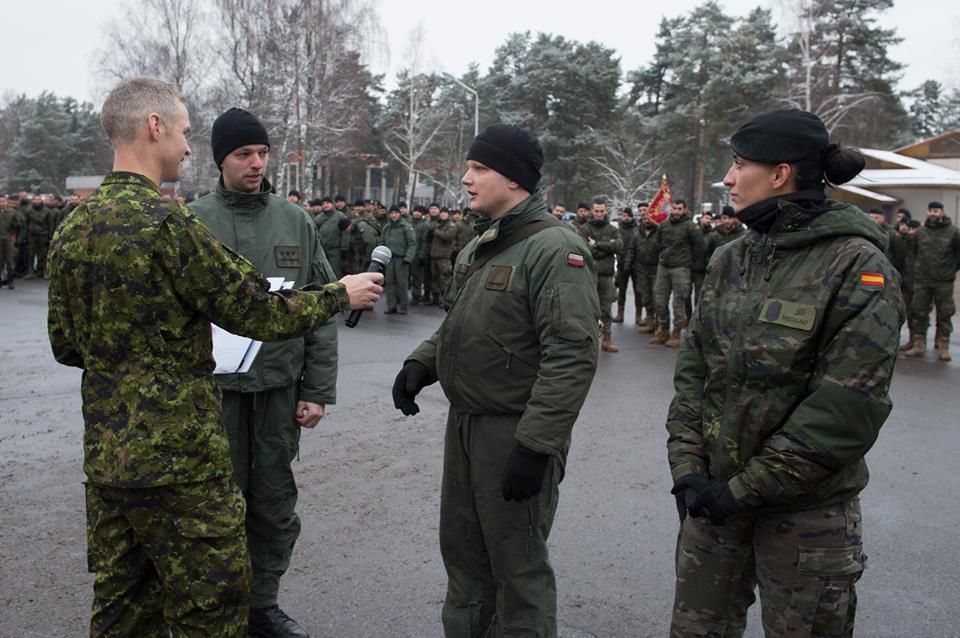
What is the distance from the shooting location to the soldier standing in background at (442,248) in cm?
1614

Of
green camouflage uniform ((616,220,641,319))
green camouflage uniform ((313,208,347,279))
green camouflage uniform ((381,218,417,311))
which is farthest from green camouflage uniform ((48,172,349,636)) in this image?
green camouflage uniform ((313,208,347,279))

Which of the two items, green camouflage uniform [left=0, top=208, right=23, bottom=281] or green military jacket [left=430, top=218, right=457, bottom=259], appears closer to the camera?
green military jacket [left=430, top=218, right=457, bottom=259]

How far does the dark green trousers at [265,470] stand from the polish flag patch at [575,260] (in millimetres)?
1386

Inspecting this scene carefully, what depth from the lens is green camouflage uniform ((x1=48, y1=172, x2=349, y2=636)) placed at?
7.74ft

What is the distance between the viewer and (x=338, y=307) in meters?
2.71

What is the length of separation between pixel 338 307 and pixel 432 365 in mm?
696

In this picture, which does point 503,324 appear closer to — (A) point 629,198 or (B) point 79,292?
(B) point 79,292

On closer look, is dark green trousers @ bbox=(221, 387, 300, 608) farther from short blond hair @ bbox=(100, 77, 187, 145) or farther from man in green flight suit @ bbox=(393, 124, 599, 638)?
short blond hair @ bbox=(100, 77, 187, 145)

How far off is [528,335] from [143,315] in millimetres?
1268

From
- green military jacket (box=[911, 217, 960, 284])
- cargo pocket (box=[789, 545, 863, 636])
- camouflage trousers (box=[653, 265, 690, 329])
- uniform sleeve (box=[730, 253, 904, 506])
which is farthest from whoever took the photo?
camouflage trousers (box=[653, 265, 690, 329])

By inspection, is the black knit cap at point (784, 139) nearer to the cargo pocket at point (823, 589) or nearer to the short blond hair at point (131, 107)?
the cargo pocket at point (823, 589)

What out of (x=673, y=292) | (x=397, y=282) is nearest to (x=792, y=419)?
(x=673, y=292)

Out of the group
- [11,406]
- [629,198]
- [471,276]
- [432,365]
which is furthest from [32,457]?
[629,198]

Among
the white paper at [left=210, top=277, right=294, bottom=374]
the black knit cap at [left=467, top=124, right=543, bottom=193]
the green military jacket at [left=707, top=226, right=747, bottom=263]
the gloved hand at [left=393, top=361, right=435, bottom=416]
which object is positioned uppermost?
the black knit cap at [left=467, top=124, right=543, bottom=193]
